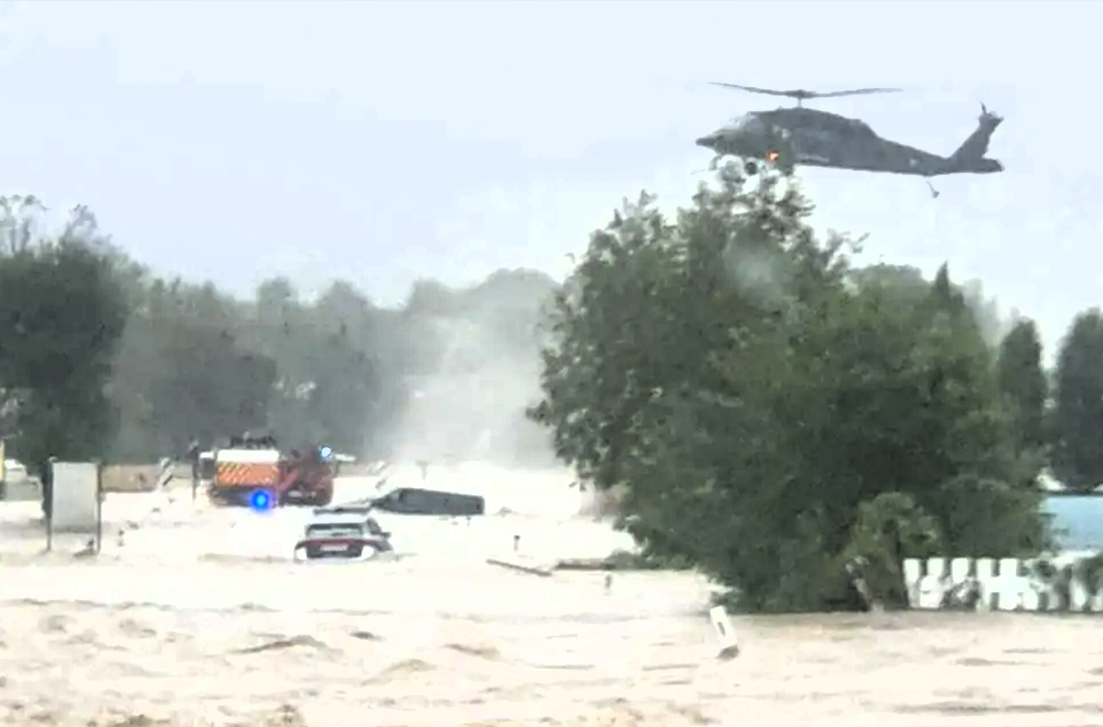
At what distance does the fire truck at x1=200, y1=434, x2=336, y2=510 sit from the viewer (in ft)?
281

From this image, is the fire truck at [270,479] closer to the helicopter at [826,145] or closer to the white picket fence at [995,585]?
the helicopter at [826,145]

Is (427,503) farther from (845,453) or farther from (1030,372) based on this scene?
(845,453)

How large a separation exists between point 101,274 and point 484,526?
15.1m

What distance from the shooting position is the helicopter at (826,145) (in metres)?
56.0

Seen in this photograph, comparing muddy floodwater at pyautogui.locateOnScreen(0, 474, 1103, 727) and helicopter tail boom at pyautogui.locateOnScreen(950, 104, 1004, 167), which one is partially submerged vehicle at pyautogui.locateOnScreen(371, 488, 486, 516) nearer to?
helicopter tail boom at pyautogui.locateOnScreen(950, 104, 1004, 167)

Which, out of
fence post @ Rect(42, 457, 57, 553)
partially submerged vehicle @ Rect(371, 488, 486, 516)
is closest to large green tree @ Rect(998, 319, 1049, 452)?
fence post @ Rect(42, 457, 57, 553)

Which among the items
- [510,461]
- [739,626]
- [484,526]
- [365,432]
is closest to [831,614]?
[739,626]

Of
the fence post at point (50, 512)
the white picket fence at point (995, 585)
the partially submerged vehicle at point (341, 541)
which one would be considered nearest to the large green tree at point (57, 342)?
the fence post at point (50, 512)

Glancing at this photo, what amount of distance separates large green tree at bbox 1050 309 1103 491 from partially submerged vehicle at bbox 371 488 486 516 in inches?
1049

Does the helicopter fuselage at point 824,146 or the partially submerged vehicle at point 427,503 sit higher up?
the helicopter fuselage at point 824,146

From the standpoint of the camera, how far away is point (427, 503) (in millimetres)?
87750

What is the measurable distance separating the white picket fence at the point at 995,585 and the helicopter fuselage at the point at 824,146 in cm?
2688

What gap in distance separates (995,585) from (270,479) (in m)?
59.1

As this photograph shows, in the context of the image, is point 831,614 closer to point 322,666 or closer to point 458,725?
point 322,666
